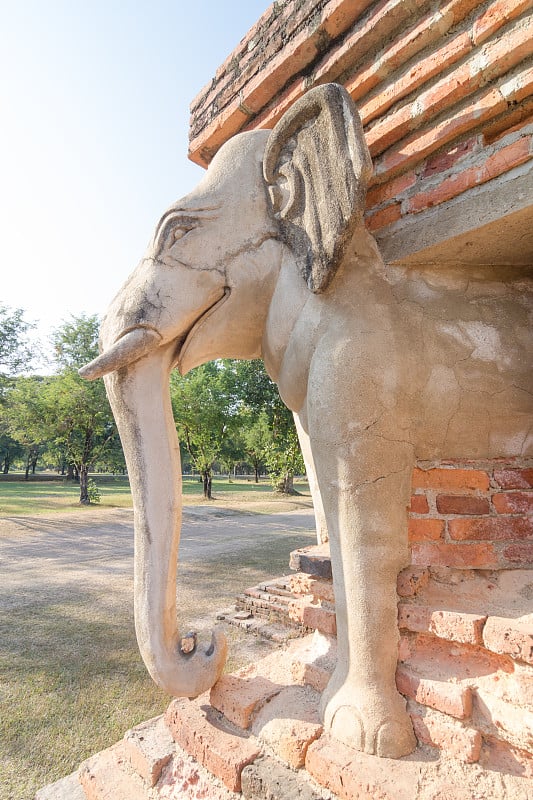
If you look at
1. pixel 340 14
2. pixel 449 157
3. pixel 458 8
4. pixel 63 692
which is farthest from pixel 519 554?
pixel 63 692

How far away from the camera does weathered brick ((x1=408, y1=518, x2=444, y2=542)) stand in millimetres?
1514

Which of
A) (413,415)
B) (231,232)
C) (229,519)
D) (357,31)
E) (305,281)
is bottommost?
(229,519)

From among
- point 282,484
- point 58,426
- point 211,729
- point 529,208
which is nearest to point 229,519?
point 58,426

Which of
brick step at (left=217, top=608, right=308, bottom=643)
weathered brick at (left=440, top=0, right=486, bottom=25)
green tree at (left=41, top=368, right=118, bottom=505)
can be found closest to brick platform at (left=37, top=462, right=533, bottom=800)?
weathered brick at (left=440, top=0, right=486, bottom=25)

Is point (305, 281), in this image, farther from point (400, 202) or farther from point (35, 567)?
point (35, 567)

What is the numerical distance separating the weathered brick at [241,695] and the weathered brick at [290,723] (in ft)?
0.11

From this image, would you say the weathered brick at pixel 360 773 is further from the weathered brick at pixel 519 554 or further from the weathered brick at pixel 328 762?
the weathered brick at pixel 519 554

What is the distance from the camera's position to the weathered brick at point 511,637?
1.21 metres

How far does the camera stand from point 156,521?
5.22 feet

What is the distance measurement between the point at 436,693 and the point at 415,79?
75.7 inches

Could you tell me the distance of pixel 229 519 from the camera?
549 inches

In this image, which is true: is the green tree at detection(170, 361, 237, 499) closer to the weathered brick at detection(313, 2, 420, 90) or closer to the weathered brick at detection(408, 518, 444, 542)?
the weathered brick at detection(313, 2, 420, 90)

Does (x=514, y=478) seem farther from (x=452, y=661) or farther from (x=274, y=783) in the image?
(x=274, y=783)

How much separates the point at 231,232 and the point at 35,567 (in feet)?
24.6
